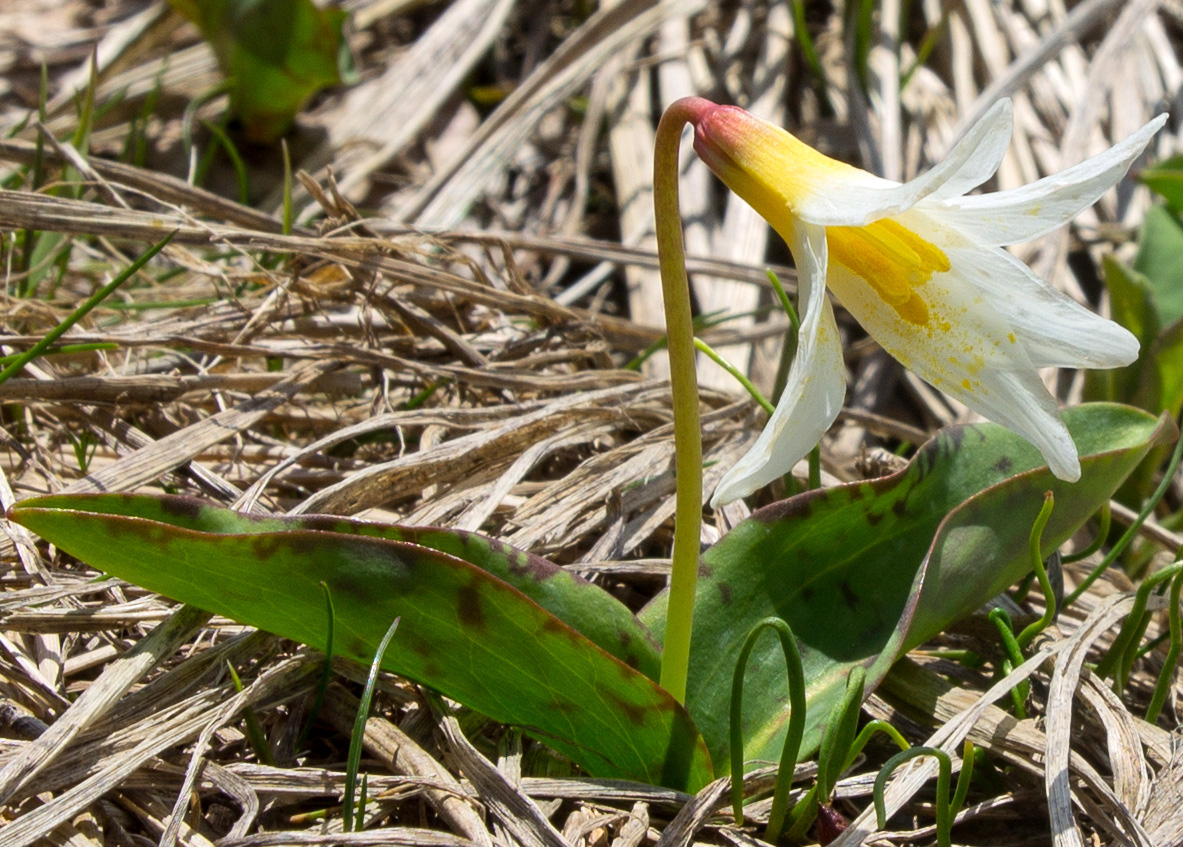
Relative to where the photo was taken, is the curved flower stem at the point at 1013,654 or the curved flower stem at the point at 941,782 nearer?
the curved flower stem at the point at 941,782

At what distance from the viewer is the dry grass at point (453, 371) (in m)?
1.57

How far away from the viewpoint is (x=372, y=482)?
2.02 meters

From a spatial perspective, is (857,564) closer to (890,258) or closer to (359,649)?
(890,258)

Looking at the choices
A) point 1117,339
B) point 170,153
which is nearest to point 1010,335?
point 1117,339

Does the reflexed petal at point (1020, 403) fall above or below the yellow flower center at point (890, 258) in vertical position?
below

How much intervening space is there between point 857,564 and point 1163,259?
6.10 ft

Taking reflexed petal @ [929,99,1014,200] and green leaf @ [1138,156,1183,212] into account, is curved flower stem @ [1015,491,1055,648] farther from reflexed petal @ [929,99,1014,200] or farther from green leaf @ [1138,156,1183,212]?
green leaf @ [1138,156,1183,212]

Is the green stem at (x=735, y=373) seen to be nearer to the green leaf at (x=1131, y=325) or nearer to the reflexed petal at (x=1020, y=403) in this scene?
the reflexed petal at (x=1020, y=403)

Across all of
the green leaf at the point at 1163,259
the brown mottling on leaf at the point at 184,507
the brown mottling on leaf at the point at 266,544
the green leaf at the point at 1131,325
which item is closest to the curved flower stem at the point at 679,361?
the brown mottling on leaf at the point at 266,544

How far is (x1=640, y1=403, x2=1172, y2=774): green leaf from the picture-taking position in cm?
168

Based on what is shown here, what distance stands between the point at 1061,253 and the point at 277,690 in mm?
2660

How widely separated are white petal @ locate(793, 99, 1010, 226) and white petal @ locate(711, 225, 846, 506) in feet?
0.14

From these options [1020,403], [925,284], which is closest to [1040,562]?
[1020,403]

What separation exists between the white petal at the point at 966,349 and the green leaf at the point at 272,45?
284 cm
